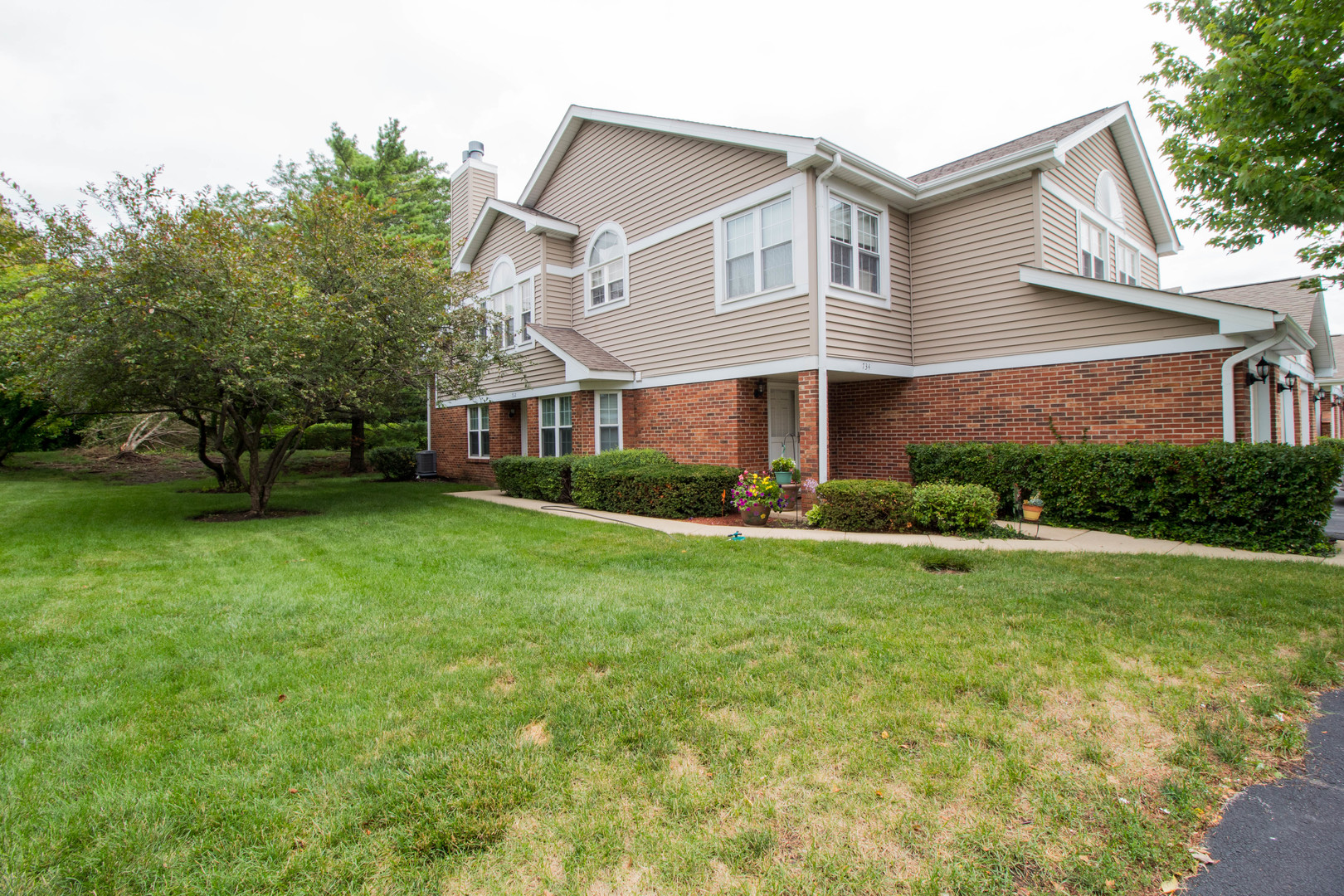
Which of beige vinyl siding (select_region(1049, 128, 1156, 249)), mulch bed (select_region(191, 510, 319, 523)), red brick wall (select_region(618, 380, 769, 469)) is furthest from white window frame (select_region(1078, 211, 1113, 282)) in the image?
mulch bed (select_region(191, 510, 319, 523))

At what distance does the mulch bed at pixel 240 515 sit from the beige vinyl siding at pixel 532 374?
4984 millimetres

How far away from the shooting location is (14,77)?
404 inches

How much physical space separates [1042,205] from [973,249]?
3.66 feet

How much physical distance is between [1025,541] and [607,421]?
839 centimetres

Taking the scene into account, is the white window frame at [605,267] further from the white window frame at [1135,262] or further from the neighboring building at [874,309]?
the white window frame at [1135,262]

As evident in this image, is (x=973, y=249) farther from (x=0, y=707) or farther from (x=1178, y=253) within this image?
(x=0, y=707)

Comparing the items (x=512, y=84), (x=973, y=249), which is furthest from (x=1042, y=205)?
(x=512, y=84)

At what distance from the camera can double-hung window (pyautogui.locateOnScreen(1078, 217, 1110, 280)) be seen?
11258 millimetres

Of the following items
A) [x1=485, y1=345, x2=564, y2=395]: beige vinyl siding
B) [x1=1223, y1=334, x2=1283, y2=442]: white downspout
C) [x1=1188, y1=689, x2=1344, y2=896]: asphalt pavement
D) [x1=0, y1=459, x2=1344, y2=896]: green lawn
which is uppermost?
[x1=485, y1=345, x2=564, y2=395]: beige vinyl siding

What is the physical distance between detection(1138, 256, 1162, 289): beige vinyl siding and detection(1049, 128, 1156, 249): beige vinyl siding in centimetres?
37

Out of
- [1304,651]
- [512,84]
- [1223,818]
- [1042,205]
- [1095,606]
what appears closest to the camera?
[1223,818]

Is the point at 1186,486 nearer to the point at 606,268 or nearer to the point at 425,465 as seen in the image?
the point at 606,268

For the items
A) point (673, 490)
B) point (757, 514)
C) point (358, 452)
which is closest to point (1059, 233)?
point (757, 514)

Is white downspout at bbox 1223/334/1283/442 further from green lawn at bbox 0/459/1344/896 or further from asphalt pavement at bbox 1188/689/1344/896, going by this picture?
asphalt pavement at bbox 1188/689/1344/896
